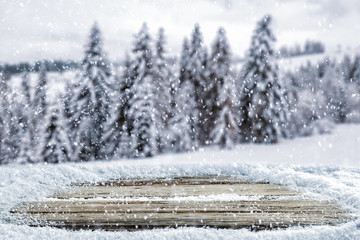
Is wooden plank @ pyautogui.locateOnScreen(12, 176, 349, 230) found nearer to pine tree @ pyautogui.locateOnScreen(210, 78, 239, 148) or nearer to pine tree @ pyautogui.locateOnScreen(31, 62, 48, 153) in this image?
pine tree @ pyautogui.locateOnScreen(31, 62, 48, 153)

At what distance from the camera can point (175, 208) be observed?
366 centimetres

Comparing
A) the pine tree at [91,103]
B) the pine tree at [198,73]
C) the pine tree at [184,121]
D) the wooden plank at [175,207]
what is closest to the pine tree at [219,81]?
the pine tree at [198,73]

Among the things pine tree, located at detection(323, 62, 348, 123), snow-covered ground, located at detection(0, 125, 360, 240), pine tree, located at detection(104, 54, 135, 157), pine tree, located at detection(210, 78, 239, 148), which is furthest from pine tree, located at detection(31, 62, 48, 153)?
pine tree, located at detection(323, 62, 348, 123)

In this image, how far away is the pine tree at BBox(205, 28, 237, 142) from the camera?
68.2 feet

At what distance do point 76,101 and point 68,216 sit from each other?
52.2 feet

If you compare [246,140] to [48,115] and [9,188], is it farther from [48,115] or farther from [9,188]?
[9,188]

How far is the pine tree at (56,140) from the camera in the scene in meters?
17.0

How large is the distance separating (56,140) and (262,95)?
1256 cm

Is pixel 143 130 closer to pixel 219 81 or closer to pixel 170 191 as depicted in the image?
pixel 219 81

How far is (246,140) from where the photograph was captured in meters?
22.2

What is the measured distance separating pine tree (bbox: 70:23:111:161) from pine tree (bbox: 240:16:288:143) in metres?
8.82

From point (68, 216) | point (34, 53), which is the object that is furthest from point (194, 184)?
point (34, 53)

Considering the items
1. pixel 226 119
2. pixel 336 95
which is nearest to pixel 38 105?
pixel 226 119

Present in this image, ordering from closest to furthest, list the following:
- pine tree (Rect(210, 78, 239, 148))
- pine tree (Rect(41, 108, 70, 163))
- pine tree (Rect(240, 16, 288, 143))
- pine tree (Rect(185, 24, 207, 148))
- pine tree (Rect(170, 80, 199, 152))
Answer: pine tree (Rect(41, 108, 70, 163)) < pine tree (Rect(170, 80, 199, 152)) < pine tree (Rect(210, 78, 239, 148)) < pine tree (Rect(240, 16, 288, 143)) < pine tree (Rect(185, 24, 207, 148))
